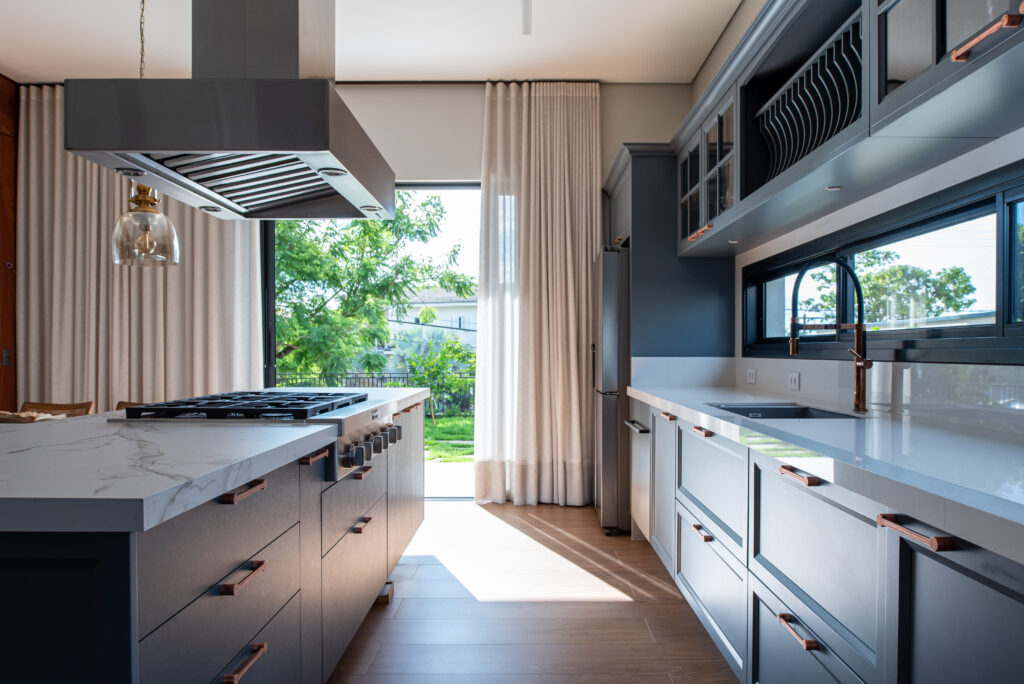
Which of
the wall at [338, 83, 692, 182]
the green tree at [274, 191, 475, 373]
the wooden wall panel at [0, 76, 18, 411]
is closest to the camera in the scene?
the wooden wall panel at [0, 76, 18, 411]

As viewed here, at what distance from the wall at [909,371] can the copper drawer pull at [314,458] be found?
1.80 metres

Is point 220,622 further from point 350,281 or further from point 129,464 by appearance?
point 350,281

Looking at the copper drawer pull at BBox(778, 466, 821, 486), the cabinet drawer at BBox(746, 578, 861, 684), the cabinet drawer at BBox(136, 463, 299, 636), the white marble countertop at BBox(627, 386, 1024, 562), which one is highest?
the white marble countertop at BBox(627, 386, 1024, 562)

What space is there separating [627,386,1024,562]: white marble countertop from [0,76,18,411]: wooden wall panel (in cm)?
464

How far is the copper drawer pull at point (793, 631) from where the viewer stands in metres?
1.13

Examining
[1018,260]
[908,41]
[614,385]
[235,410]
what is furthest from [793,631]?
[614,385]

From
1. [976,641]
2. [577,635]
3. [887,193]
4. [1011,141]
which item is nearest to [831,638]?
[976,641]

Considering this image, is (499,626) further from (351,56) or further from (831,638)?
(351,56)

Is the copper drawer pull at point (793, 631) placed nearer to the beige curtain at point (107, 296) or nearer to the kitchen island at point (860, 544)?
the kitchen island at point (860, 544)

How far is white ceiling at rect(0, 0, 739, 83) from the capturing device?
2.99 metres

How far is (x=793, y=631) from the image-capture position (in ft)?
3.94

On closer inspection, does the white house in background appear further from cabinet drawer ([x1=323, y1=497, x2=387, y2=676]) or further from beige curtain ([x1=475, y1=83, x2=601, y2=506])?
cabinet drawer ([x1=323, y1=497, x2=387, y2=676])

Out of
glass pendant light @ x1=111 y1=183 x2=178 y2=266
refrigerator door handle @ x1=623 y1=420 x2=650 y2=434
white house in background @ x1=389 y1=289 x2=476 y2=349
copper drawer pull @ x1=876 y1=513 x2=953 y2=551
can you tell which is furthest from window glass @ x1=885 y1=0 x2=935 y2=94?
white house in background @ x1=389 y1=289 x2=476 y2=349

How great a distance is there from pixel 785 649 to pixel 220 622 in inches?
49.6
